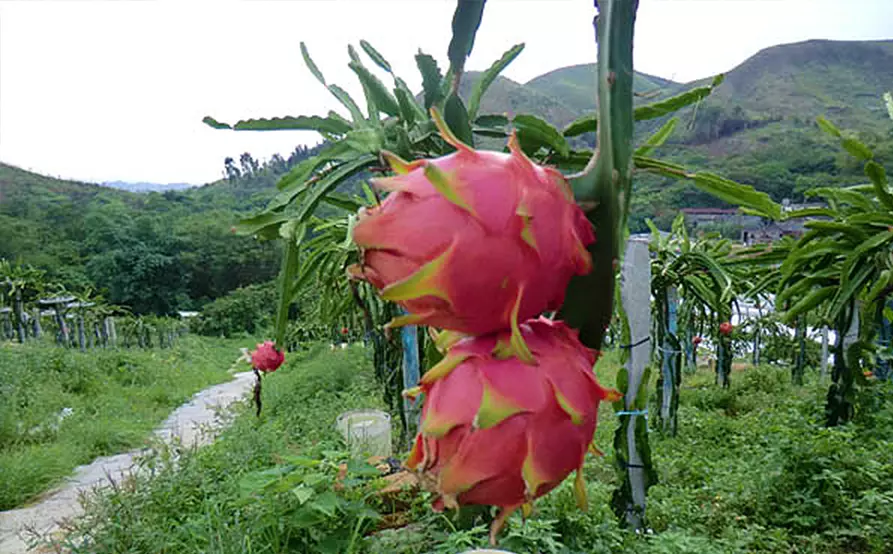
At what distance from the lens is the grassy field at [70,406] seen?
10.8 feet

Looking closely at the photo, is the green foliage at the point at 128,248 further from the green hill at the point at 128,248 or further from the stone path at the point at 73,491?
the stone path at the point at 73,491

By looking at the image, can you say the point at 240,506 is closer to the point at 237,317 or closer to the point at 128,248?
the point at 237,317

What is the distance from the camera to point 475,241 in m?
0.18

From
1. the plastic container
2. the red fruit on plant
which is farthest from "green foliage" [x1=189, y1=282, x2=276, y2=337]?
the plastic container

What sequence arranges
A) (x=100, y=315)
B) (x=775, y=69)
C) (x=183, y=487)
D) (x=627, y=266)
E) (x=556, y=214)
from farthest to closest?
(x=775, y=69), (x=100, y=315), (x=183, y=487), (x=627, y=266), (x=556, y=214)

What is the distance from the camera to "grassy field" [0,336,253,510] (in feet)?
10.8

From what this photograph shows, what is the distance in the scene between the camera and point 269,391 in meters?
5.14

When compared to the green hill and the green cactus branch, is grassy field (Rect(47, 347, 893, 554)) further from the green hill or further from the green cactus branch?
the green hill

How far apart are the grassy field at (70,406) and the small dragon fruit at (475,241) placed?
150 inches

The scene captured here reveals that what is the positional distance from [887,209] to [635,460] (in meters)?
0.94

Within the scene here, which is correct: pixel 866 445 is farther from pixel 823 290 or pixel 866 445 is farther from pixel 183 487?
pixel 183 487

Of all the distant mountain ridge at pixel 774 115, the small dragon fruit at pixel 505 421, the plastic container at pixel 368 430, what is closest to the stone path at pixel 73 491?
the plastic container at pixel 368 430

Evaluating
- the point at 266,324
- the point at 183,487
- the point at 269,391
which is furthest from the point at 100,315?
the point at 183,487

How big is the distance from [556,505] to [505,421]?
154 centimetres
